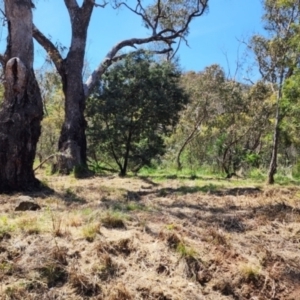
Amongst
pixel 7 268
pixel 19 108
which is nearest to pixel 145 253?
pixel 7 268

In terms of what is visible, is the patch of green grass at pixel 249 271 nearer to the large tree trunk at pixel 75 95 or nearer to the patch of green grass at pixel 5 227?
the patch of green grass at pixel 5 227

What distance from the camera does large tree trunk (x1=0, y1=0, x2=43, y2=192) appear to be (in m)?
5.89

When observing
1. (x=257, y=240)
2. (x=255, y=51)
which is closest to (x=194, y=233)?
(x=257, y=240)

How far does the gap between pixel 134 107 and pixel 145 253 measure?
730cm

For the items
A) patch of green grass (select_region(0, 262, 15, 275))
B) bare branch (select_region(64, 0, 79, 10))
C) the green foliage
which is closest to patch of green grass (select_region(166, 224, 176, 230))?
patch of green grass (select_region(0, 262, 15, 275))

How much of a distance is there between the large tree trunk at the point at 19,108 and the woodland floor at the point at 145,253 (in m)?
1.08

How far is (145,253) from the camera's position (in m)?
3.61

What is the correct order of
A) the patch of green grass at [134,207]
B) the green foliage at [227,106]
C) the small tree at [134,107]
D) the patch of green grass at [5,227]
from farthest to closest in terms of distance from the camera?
the green foliage at [227,106] → the small tree at [134,107] → the patch of green grass at [134,207] → the patch of green grass at [5,227]

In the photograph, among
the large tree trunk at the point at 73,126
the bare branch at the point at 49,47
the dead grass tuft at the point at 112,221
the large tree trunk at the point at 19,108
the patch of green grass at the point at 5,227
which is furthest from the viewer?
the bare branch at the point at 49,47

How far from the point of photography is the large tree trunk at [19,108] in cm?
589

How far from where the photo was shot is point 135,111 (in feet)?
35.1

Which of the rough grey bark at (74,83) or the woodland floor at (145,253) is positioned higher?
the rough grey bark at (74,83)

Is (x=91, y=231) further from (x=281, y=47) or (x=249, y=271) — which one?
(x=281, y=47)

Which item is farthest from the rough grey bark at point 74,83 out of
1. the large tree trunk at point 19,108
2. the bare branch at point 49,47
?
the large tree trunk at point 19,108
